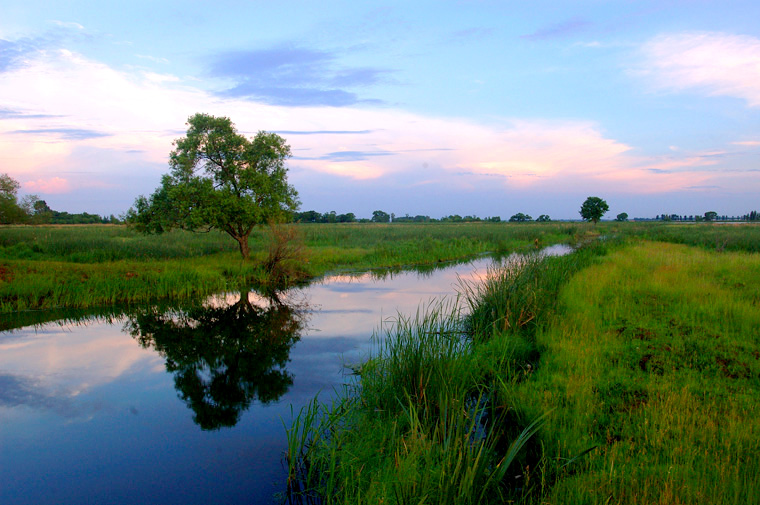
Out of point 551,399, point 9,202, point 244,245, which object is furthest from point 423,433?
point 9,202

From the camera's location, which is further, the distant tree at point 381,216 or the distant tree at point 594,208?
the distant tree at point 381,216

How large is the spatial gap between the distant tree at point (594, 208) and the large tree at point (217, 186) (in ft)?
225

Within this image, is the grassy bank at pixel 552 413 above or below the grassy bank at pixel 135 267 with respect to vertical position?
below

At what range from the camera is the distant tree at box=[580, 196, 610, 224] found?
73.2 m

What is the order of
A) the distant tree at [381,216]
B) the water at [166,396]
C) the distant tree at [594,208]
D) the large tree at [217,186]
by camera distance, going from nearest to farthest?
the water at [166,396] → the large tree at [217,186] → the distant tree at [594,208] → the distant tree at [381,216]

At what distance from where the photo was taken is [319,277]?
19.7 meters

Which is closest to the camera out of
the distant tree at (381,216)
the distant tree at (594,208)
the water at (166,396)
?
the water at (166,396)

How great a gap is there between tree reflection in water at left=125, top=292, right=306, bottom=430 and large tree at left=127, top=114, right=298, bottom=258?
4176 mm

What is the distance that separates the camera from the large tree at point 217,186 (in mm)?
16609

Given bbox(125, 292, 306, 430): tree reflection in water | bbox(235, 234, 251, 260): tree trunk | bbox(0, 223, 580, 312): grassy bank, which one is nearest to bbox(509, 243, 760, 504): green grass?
bbox(125, 292, 306, 430): tree reflection in water

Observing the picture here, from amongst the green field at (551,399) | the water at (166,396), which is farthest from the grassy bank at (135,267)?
the water at (166,396)

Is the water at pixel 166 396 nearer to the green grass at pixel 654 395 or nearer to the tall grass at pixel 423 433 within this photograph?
the tall grass at pixel 423 433

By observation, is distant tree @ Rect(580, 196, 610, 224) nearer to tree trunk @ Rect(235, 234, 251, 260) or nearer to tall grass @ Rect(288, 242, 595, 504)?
tree trunk @ Rect(235, 234, 251, 260)

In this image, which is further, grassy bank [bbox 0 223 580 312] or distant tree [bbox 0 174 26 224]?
distant tree [bbox 0 174 26 224]
